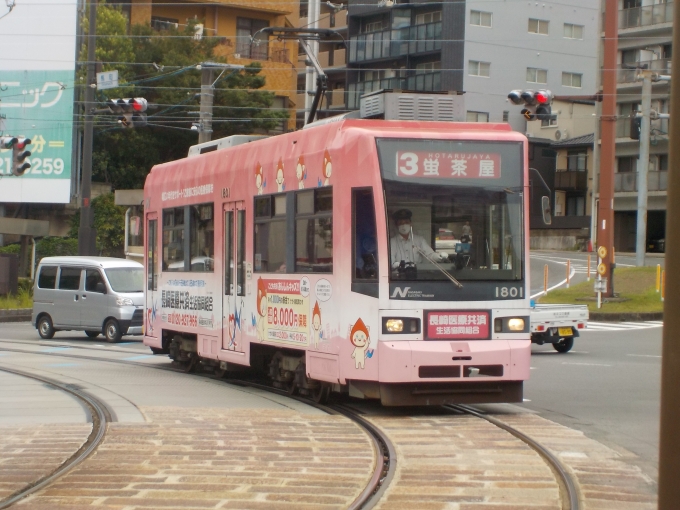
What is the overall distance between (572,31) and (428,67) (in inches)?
363

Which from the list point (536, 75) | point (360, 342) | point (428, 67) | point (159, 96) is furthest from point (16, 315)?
point (536, 75)

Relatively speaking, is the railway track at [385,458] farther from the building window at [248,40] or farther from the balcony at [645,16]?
the balcony at [645,16]

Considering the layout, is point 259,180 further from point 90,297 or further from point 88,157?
point 88,157

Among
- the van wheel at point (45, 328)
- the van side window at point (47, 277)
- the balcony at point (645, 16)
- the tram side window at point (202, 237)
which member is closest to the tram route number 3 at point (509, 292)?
the tram side window at point (202, 237)

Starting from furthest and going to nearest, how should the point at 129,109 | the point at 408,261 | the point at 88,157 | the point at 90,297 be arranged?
the point at 88,157
the point at 129,109
the point at 90,297
the point at 408,261

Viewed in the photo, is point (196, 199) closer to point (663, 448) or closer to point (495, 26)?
point (663, 448)

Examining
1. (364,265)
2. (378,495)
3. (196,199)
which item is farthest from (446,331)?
(196,199)

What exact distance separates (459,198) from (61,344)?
14961 millimetres

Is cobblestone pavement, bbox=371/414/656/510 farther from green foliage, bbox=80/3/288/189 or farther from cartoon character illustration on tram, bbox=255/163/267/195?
green foliage, bbox=80/3/288/189

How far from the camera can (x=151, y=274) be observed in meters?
17.6

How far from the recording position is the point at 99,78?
33156 mm

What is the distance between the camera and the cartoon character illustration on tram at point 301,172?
40.1 ft

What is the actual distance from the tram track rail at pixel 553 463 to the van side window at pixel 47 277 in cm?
1688

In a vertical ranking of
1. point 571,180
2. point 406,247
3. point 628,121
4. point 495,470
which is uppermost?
point 628,121
